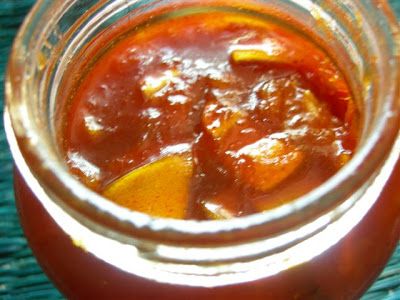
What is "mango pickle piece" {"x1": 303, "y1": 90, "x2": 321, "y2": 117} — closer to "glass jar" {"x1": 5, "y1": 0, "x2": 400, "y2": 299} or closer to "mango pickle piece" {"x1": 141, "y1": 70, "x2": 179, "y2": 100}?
"glass jar" {"x1": 5, "y1": 0, "x2": 400, "y2": 299}

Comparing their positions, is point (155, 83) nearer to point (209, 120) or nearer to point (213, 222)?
point (209, 120)

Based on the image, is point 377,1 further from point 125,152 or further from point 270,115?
point 125,152

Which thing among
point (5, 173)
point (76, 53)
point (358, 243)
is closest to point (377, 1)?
point (358, 243)

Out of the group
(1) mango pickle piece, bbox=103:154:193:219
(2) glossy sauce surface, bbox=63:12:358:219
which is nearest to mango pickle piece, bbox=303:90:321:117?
(2) glossy sauce surface, bbox=63:12:358:219

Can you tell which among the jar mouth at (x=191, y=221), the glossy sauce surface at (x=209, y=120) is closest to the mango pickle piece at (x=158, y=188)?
the glossy sauce surface at (x=209, y=120)

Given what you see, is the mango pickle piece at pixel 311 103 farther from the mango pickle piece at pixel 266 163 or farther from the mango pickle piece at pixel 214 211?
the mango pickle piece at pixel 214 211

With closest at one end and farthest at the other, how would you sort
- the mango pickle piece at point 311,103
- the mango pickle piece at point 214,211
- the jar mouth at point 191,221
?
the jar mouth at point 191,221 < the mango pickle piece at point 214,211 < the mango pickle piece at point 311,103
